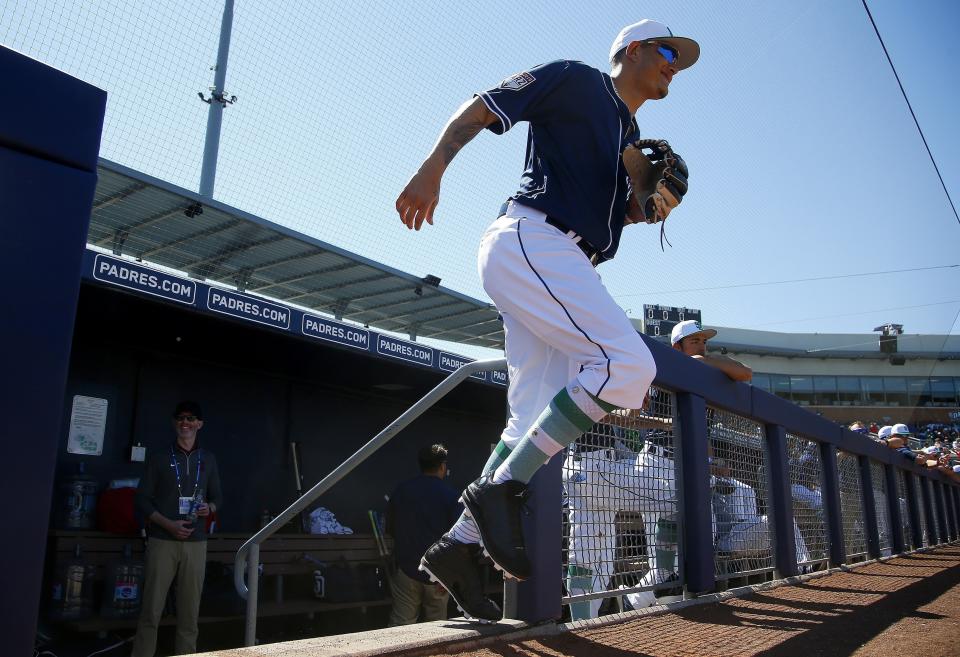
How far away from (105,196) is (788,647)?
20.2 ft

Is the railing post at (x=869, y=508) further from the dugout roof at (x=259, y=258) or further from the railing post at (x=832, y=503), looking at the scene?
the dugout roof at (x=259, y=258)

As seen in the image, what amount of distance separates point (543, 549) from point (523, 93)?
139 cm

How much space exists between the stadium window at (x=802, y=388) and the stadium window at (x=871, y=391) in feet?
5.44

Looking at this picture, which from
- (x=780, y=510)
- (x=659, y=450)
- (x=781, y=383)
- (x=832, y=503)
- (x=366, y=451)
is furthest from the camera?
(x=781, y=383)

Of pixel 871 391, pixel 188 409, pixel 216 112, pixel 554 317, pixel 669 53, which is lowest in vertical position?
pixel 554 317

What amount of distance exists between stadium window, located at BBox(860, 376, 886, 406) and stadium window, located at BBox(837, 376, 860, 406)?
11 centimetres

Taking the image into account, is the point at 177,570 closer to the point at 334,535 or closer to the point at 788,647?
the point at 334,535

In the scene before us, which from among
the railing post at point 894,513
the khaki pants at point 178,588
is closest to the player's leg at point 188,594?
the khaki pants at point 178,588

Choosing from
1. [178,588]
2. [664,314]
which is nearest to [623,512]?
[178,588]

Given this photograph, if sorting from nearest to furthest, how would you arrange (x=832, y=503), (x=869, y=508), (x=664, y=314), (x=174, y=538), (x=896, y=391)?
(x=174, y=538)
(x=832, y=503)
(x=869, y=508)
(x=664, y=314)
(x=896, y=391)

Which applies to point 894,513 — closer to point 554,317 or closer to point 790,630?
point 790,630

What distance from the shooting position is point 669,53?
8.01 feet

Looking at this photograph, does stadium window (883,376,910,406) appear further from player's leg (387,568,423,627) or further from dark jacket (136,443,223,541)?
dark jacket (136,443,223,541)

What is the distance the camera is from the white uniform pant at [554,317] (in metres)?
1.97
